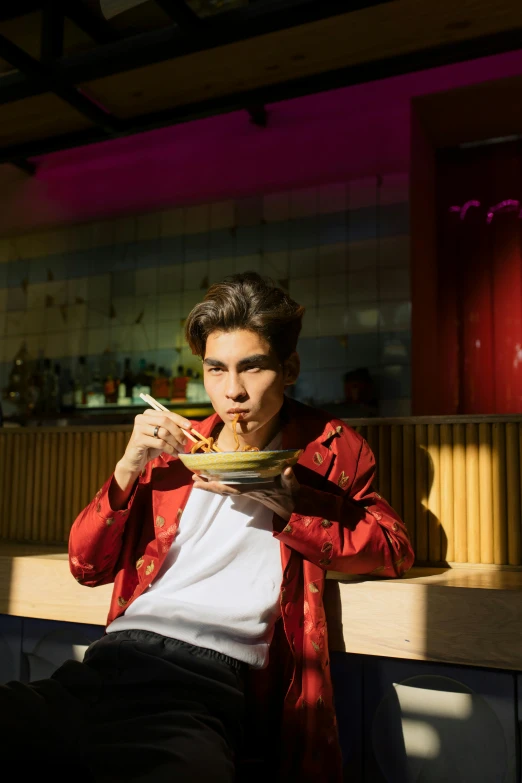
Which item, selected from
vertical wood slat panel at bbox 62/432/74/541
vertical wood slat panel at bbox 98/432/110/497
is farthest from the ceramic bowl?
vertical wood slat panel at bbox 62/432/74/541

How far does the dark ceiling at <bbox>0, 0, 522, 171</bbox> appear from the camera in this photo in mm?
2148

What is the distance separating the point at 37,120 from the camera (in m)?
2.84

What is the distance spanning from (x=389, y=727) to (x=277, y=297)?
3.07 feet

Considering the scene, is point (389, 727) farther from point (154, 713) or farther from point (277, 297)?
point (277, 297)

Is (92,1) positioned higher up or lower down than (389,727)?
higher up

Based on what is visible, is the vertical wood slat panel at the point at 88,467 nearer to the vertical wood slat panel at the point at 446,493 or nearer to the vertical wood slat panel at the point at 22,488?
the vertical wood slat panel at the point at 22,488

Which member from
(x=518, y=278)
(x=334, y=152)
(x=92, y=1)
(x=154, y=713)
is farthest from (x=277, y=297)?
(x=334, y=152)

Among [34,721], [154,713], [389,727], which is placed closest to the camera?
[34,721]

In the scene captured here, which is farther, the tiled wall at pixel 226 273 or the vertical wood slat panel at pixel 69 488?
the tiled wall at pixel 226 273

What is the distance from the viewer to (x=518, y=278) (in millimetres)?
3492

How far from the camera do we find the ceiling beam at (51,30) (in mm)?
2412

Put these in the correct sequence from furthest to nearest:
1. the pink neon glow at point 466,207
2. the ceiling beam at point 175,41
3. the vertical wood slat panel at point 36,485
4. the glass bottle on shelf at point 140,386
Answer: the glass bottle on shelf at point 140,386, the pink neon glow at point 466,207, the vertical wood slat panel at point 36,485, the ceiling beam at point 175,41

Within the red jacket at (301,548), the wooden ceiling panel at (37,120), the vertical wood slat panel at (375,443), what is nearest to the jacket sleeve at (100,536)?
the red jacket at (301,548)

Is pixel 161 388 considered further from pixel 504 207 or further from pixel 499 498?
pixel 499 498
